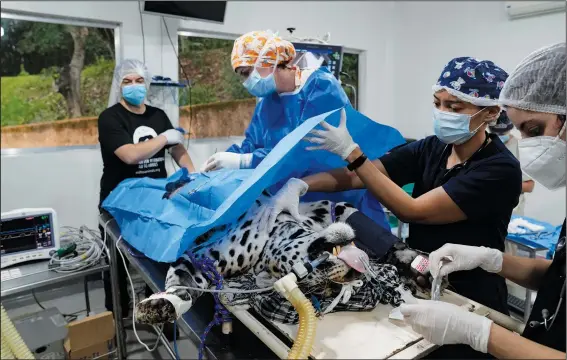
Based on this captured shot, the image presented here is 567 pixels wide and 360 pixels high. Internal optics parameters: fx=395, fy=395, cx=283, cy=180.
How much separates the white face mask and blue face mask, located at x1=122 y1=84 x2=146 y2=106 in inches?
81.5

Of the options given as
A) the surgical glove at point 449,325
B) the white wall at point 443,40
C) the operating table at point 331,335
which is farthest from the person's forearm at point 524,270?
the white wall at point 443,40

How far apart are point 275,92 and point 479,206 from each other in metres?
0.94

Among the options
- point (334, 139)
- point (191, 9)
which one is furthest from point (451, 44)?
point (334, 139)

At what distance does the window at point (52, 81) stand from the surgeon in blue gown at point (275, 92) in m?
2.09

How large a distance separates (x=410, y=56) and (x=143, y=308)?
4.84m

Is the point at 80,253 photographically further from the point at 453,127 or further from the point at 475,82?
the point at 475,82

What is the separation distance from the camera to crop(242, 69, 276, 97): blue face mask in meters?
1.67

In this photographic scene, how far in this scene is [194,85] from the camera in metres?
3.78

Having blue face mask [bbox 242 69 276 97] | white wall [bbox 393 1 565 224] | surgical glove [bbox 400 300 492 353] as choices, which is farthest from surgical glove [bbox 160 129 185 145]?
white wall [bbox 393 1 565 224]

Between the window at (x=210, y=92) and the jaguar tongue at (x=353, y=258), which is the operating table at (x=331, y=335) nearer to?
the jaguar tongue at (x=353, y=258)

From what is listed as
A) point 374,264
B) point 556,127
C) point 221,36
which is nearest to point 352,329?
point 374,264

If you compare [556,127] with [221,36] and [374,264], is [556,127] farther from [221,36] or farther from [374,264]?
[221,36]

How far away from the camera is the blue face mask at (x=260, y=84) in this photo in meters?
1.67

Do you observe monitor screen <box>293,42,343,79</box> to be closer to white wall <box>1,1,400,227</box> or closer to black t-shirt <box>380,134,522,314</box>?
white wall <box>1,1,400,227</box>
